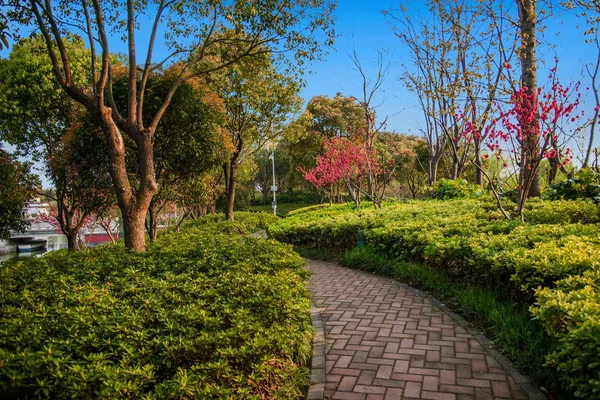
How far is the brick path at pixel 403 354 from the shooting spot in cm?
293

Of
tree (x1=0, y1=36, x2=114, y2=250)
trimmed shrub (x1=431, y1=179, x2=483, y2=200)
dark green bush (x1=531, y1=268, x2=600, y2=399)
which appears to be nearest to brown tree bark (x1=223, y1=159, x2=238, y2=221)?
tree (x1=0, y1=36, x2=114, y2=250)

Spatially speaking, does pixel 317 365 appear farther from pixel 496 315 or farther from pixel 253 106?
pixel 253 106

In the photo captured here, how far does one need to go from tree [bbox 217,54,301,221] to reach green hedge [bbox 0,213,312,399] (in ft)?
30.0

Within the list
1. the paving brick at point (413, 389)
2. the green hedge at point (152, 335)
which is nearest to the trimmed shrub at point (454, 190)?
the green hedge at point (152, 335)

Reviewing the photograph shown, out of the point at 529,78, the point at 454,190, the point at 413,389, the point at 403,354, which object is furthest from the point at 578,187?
the point at 413,389

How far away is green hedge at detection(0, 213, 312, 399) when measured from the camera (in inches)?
78.3

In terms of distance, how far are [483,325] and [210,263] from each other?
2791mm

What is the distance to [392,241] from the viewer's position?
7047 mm

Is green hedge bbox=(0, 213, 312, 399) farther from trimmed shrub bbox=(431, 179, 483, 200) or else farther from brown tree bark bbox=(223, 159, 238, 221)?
trimmed shrub bbox=(431, 179, 483, 200)

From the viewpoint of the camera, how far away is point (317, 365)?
11.0 ft

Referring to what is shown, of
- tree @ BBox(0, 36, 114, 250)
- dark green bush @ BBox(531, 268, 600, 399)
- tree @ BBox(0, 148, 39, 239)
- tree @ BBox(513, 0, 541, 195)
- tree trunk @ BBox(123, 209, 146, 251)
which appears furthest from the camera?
tree @ BBox(0, 148, 39, 239)

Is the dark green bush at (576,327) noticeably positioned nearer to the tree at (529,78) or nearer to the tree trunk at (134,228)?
the tree at (529,78)

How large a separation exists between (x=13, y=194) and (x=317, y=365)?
9.68m

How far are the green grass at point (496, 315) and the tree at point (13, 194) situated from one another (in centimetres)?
892
